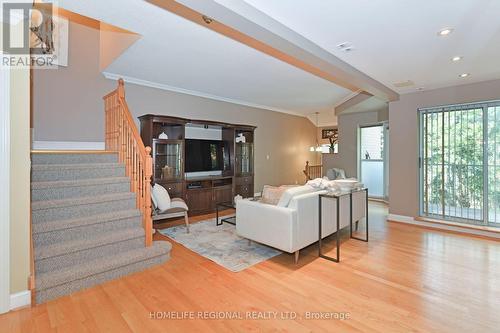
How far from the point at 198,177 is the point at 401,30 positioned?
14.5 feet

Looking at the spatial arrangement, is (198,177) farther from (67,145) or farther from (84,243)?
(84,243)

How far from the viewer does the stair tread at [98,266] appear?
7.45 ft

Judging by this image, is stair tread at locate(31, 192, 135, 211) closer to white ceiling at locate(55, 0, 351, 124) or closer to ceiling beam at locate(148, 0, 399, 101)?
white ceiling at locate(55, 0, 351, 124)

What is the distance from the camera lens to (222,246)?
357 centimetres

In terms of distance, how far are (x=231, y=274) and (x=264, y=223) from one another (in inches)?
28.9

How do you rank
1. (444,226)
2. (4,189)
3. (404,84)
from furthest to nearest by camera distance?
(444,226), (404,84), (4,189)

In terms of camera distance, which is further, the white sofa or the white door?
the white sofa

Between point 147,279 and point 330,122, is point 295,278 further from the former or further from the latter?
point 330,122

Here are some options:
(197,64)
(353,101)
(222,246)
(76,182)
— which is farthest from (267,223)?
(353,101)

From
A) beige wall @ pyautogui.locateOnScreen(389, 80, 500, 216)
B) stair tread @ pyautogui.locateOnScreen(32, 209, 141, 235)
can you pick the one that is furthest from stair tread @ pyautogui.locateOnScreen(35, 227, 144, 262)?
beige wall @ pyautogui.locateOnScreen(389, 80, 500, 216)

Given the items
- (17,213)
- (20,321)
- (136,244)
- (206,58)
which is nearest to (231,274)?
(136,244)

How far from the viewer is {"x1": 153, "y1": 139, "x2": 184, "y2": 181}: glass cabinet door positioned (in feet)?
16.0

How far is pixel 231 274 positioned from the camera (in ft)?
9.10

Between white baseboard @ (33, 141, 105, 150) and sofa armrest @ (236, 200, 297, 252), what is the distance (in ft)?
10.00
